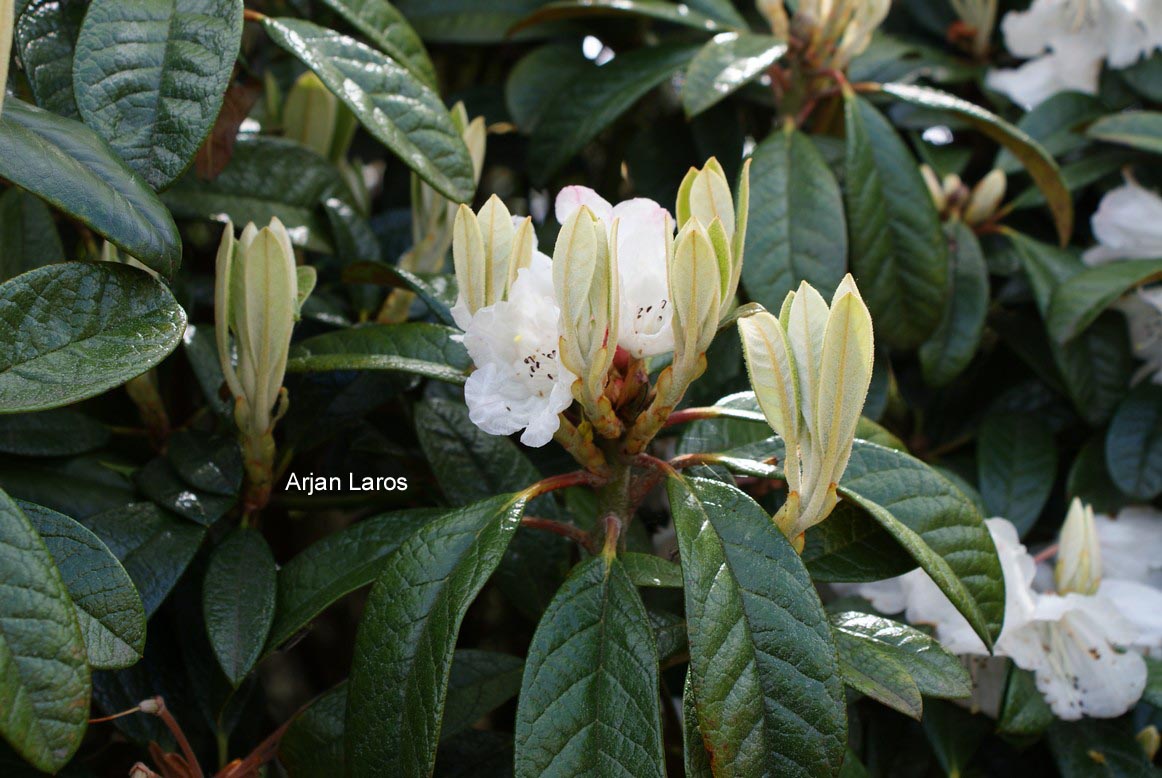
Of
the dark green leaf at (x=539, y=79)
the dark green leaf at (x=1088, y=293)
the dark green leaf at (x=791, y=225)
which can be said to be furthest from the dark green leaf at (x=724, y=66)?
the dark green leaf at (x=1088, y=293)

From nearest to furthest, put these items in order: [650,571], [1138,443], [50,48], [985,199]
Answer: [650,571] → [50,48] → [1138,443] → [985,199]

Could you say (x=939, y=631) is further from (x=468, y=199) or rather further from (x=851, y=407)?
(x=468, y=199)

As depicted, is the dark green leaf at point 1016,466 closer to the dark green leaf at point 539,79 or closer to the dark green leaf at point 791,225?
the dark green leaf at point 791,225

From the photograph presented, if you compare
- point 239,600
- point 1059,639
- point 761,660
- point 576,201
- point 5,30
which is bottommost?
point 1059,639

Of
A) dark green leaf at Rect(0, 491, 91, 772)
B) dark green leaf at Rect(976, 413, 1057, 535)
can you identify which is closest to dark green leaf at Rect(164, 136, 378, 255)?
dark green leaf at Rect(0, 491, 91, 772)

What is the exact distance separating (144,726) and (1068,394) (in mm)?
1163

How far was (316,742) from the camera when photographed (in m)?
0.88

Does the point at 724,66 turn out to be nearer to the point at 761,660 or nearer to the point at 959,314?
the point at 959,314

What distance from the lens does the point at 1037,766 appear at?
121 centimetres

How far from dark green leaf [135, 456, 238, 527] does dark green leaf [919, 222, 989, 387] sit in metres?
0.84

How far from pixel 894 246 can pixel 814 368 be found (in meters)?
0.61

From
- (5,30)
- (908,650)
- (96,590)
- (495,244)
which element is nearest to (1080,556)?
(908,650)

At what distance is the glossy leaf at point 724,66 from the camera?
1165 mm

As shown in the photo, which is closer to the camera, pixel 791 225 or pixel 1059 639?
pixel 1059 639
